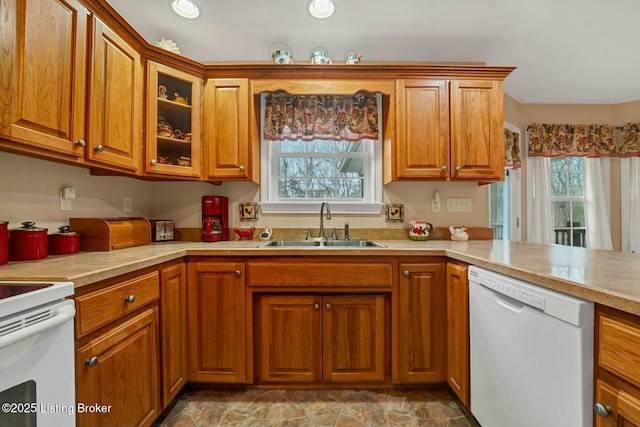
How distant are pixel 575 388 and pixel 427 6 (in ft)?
7.40

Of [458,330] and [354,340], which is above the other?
[458,330]

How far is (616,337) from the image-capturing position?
0.69 metres

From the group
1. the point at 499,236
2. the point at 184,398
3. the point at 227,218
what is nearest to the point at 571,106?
the point at 499,236

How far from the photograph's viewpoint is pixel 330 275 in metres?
1.63

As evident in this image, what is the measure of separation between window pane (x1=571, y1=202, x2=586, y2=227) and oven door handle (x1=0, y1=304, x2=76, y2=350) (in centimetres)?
430

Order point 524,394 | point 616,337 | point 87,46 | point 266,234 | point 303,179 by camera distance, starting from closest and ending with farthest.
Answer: point 616,337, point 524,394, point 87,46, point 266,234, point 303,179

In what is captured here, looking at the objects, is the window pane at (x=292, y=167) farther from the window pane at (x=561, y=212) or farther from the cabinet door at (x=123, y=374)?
the window pane at (x=561, y=212)

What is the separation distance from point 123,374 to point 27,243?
738mm

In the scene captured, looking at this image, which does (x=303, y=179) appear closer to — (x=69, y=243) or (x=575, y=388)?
(x=69, y=243)

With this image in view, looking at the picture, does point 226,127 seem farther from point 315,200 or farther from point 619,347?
point 619,347

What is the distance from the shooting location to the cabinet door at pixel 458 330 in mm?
1412

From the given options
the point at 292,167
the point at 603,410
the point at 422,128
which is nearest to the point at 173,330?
the point at 292,167

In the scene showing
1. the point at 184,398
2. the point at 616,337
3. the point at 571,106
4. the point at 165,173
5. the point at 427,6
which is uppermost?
the point at 427,6

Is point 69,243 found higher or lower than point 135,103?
lower
